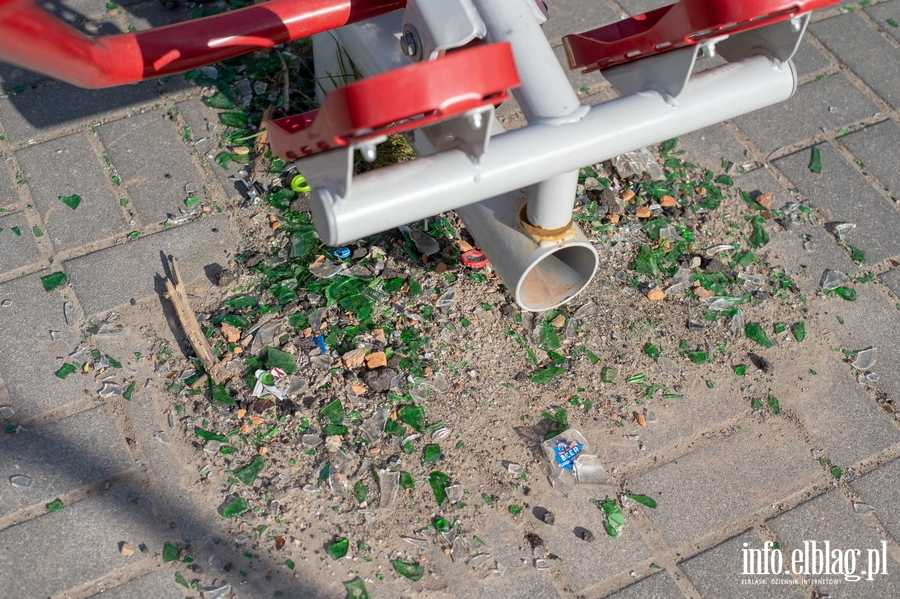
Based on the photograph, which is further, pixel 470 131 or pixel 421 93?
pixel 470 131

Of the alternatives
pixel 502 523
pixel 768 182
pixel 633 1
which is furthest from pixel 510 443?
pixel 633 1

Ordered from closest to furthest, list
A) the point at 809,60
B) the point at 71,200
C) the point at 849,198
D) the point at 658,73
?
1. the point at 658,73
2. the point at 71,200
3. the point at 849,198
4. the point at 809,60

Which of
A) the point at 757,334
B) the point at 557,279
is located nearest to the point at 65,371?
the point at 557,279

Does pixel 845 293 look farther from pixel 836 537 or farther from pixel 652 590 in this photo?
pixel 652 590

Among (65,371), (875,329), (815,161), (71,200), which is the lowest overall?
(875,329)

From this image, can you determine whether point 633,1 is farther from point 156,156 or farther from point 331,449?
point 331,449

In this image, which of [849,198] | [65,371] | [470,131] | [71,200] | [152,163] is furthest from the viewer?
[849,198]

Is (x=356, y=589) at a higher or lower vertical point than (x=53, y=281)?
lower

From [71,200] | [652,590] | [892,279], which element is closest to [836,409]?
[892,279]
